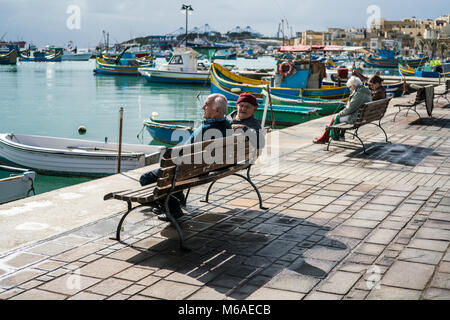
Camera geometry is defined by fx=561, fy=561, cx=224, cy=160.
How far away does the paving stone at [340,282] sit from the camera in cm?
359

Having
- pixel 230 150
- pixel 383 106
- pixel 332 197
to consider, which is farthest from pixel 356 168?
pixel 230 150

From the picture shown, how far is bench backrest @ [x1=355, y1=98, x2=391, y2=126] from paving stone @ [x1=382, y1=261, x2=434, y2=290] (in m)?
4.69

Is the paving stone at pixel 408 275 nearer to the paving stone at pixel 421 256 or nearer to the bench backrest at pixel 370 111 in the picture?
the paving stone at pixel 421 256

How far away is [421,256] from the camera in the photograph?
13.8ft

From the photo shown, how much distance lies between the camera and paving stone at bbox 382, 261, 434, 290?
3.67 metres

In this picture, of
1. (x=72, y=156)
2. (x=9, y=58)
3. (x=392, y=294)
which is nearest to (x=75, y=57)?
(x=9, y=58)

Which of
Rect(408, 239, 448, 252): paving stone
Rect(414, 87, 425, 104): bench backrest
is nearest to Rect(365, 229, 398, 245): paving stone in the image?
Rect(408, 239, 448, 252): paving stone

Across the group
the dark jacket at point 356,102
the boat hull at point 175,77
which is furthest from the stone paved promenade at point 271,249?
the boat hull at point 175,77

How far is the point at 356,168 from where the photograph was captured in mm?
7469

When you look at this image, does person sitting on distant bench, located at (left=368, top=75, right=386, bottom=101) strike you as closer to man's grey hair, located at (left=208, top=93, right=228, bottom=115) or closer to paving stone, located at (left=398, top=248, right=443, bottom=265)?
man's grey hair, located at (left=208, top=93, right=228, bottom=115)

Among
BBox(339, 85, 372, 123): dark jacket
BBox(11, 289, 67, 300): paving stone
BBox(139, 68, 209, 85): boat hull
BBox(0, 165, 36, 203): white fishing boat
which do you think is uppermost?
BBox(139, 68, 209, 85): boat hull

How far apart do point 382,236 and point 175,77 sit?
4565 centimetres

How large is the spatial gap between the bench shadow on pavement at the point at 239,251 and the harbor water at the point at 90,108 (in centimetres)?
845
